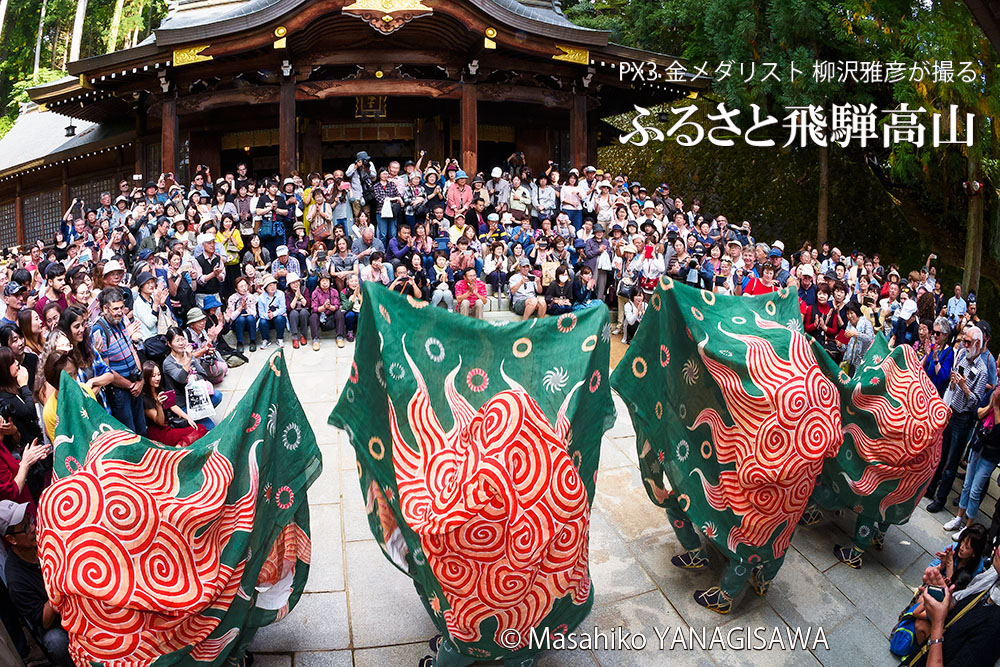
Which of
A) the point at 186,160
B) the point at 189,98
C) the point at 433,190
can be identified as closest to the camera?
the point at 433,190

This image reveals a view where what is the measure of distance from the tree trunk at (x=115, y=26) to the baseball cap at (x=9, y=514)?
23.9 meters

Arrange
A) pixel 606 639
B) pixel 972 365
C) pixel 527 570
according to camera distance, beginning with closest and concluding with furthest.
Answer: pixel 527 570
pixel 606 639
pixel 972 365

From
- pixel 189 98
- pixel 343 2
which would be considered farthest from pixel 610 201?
pixel 189 98

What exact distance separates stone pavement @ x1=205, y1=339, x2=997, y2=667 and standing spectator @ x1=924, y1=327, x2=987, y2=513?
0.34m

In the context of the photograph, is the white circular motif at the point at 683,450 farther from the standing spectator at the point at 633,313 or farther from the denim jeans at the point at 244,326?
the denim jeans at the point at 244,326

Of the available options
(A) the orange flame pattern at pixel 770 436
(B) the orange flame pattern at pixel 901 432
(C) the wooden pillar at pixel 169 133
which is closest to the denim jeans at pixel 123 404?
(A) the orange flame pattern at pixel 770 436

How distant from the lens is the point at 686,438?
4.93 meters

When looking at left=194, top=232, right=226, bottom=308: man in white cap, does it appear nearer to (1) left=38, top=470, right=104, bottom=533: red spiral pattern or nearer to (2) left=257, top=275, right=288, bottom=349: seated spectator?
(2) left=257, top=275, right=288, bottom=349: seated spectator

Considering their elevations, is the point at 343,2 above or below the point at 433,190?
above

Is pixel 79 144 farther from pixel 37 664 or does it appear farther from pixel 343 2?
pixel 37 664

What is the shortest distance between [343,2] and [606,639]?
446 inches

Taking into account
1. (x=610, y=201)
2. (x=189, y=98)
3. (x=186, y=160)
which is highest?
(x=189, y=98)

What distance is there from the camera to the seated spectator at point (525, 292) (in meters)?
10.0

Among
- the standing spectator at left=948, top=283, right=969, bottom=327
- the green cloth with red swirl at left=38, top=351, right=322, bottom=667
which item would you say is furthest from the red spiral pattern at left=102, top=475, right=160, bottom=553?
the standing spectator at left=948, top=283, right=969, bottom=327
